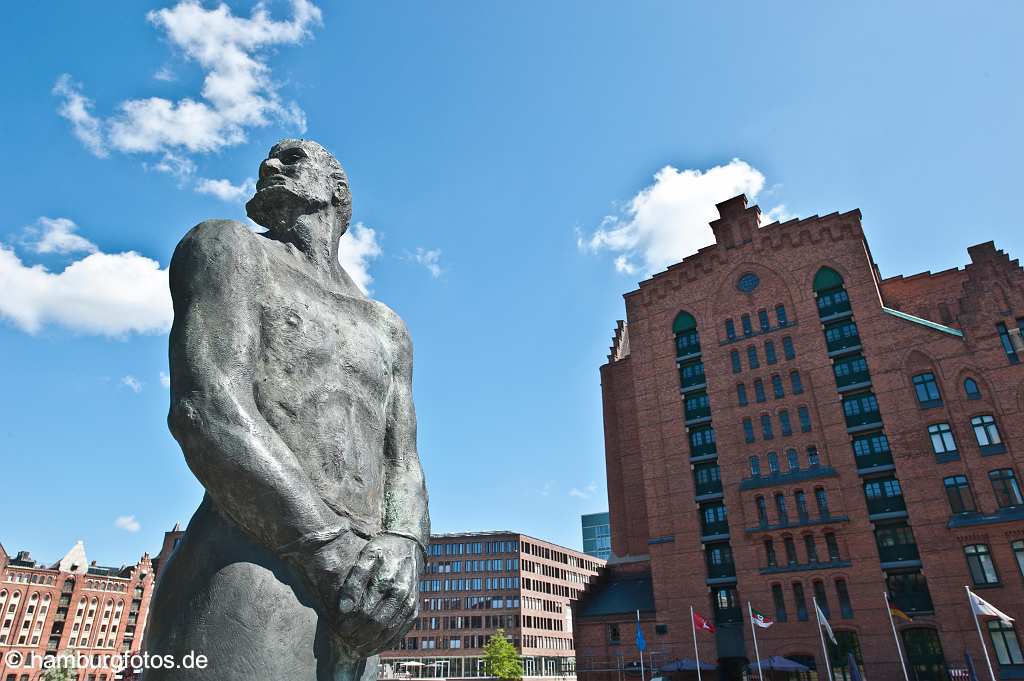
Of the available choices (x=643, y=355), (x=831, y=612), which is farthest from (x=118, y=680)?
(x=831, y=612)

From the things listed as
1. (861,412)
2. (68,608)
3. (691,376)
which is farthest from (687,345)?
(68,608)

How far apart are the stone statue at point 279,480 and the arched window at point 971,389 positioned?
41976mm

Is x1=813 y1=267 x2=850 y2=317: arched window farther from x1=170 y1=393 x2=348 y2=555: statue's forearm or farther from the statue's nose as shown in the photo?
x1=170 y1=393 x2=348 y2=555: statue's forearm

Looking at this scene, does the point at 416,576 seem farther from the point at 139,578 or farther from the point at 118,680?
the point at 139,578

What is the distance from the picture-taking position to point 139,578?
81875mm

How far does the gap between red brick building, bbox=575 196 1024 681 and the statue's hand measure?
129 feet

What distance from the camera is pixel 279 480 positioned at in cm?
209

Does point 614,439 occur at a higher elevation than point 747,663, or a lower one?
higher

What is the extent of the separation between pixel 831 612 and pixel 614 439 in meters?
21.5

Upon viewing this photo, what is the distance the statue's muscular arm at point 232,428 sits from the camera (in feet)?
6.82

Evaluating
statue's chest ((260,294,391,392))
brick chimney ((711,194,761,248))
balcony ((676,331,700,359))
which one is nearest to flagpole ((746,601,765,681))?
balcony ((676,331,700,359))

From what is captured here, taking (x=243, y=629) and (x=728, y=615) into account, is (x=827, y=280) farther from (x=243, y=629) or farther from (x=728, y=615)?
(x=243, y=629)

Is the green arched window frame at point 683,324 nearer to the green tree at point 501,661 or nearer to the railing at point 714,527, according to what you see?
the railing at point 714,527

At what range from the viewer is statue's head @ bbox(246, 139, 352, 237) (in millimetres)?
3025
